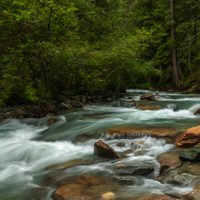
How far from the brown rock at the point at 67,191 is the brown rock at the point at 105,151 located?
1.51 m

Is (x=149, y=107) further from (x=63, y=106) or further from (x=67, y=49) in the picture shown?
(x=67, y=49)

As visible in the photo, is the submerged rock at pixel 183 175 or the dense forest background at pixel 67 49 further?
the dense forest background at pixel 67 49

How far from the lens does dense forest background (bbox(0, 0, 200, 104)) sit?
359 inches

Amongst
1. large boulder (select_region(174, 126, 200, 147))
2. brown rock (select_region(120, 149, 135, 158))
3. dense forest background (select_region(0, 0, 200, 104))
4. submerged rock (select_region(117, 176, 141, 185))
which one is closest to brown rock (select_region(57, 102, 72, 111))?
dense forest background (select_region(0, 0, 200, 104))

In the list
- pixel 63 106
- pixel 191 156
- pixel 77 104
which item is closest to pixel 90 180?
pixel 191 156

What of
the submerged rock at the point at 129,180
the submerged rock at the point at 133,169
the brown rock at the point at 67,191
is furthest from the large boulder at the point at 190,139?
the brown rock at the point at 67,191

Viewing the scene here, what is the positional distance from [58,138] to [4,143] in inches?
80.5

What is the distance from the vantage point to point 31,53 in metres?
9.20

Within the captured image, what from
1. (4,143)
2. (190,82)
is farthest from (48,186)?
(190,82)

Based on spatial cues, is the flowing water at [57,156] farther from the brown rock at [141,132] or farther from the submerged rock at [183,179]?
the brown rock at [141,132]

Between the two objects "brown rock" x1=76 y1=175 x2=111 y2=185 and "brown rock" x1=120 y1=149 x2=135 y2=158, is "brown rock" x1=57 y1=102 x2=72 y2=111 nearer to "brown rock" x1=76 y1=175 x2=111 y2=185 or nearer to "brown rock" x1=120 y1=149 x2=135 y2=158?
"brown rock" x1=120 y1=149 x2=135 y2=158

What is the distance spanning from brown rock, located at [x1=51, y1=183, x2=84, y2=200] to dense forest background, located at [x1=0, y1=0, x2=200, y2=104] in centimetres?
659

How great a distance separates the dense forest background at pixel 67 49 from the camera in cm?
912

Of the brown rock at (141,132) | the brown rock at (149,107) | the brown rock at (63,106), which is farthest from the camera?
the brown rock at (63,106)
